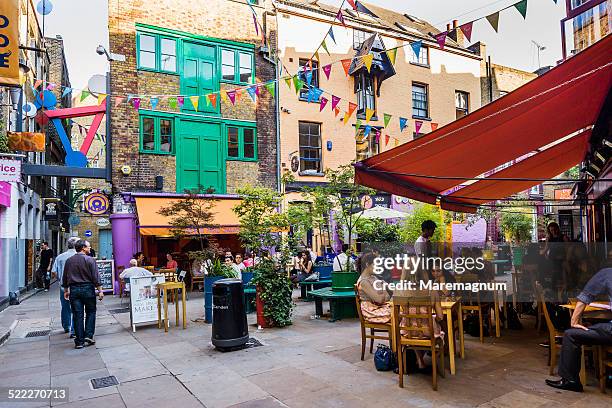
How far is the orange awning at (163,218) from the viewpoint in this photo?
13.1 m

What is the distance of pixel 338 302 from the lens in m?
8.55

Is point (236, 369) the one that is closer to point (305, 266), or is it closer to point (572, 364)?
point (572, 364)

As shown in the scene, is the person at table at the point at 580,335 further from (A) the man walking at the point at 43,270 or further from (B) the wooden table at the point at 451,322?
(A) the man walking at the point at 43,270

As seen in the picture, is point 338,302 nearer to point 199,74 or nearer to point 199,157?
point 199,157

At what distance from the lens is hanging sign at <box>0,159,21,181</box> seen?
8.17 meters

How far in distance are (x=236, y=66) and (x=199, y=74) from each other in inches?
58.2

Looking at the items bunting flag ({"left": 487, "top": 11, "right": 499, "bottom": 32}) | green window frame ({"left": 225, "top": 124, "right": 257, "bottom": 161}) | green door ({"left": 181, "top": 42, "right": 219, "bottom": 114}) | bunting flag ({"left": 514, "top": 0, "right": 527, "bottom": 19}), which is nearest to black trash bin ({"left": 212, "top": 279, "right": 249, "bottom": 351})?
bunting flag ({"left": 487, "top": 11, "right": 499, "bottom": 32})

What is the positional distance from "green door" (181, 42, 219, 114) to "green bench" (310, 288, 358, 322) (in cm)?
941

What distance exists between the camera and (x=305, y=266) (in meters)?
11.7

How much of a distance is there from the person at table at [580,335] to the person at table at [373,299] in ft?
6.54

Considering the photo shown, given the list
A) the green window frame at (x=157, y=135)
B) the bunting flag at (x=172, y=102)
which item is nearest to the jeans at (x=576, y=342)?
the bunting flag at (x=172, y=102)

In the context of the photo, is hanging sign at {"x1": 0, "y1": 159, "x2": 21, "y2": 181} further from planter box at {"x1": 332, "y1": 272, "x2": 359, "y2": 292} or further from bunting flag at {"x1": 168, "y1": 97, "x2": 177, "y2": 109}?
planter box at {"x1": 332, "y1": 272, "x2": 359, "y2": 292}

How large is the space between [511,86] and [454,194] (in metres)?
19.2

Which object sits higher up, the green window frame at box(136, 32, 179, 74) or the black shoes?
the green window frame at box(136, 32, 179, 74)
